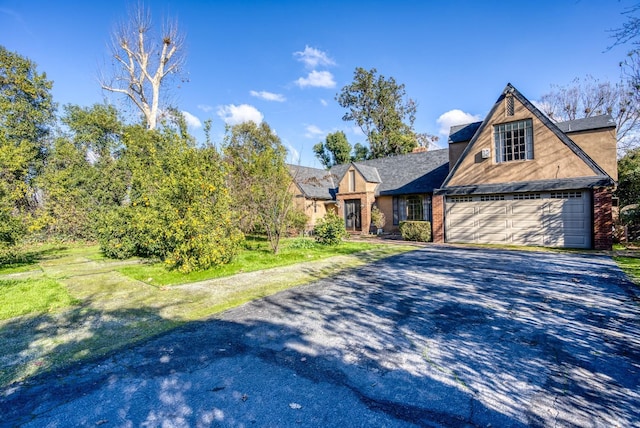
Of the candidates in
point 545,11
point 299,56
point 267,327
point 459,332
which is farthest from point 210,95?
point 459,332

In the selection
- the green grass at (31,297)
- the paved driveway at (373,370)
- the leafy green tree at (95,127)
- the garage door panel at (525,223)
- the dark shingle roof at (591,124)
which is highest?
the leafy green tree at (95,127)

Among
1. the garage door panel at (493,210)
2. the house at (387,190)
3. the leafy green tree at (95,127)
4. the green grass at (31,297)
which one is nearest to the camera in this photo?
the green grass at (31,297)

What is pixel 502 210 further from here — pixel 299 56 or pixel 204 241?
pixel 299 56

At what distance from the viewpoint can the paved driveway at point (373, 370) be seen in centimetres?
276

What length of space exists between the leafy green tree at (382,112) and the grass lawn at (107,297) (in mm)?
27065

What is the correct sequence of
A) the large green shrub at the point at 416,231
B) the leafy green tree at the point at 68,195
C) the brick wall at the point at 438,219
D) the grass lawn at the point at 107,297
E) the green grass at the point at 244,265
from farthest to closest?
the large green shrub at the point at 416,231
the brick wall at the point at 438,219
the leafy green tree at the point at 68,195
the green grass at the point at 244,265
the grass lawn at the point at 107,297

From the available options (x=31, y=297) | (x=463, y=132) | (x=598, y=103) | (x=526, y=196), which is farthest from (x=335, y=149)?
(x=31, y=297)

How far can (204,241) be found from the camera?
8.66 meters

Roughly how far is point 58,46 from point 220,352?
17.3 meters

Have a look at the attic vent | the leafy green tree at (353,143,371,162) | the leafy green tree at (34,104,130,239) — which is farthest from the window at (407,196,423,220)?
the leafy green tree at (353,143,371,162)

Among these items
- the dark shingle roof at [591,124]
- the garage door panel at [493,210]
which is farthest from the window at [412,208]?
the dark shingle roof at [591,124]

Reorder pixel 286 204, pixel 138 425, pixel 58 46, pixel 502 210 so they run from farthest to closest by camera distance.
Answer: pixel 502 210, pixel 58 46, pixel 286 204, pixel 138 425

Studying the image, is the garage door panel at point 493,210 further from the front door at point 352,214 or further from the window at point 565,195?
the front door at point 352,214

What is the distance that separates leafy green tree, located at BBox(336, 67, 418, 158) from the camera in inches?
1431
